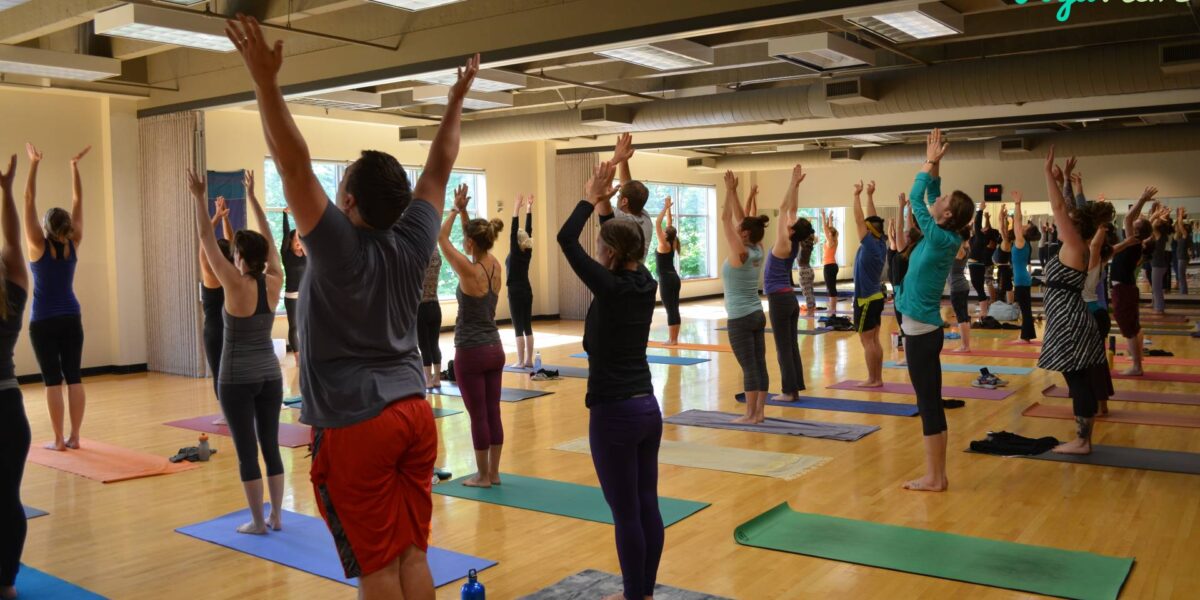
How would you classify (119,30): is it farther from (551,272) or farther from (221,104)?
(551,272)

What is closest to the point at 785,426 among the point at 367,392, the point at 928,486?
the point at 928,486

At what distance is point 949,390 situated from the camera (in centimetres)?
783

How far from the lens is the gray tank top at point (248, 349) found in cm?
400

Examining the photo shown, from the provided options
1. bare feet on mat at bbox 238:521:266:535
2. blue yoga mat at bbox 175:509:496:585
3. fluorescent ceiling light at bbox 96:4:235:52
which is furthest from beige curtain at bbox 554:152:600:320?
bare feet on mat at bbox 238:521:266:535

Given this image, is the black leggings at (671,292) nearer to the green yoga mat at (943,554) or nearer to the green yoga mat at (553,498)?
the green yoga mat at (553,498)

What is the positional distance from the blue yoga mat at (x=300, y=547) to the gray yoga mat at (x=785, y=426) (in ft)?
9.65

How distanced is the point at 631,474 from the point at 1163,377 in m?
7.20

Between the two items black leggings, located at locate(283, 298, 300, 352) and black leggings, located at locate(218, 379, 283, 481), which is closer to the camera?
black leggings, located at locate(218, 379, 283, 481)

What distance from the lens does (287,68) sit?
26.9ft

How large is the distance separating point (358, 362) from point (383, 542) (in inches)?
14.6

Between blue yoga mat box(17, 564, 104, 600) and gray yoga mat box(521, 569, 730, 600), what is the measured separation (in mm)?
1692

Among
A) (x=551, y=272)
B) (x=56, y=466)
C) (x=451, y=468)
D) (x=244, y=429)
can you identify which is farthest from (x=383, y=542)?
(x=551, y=272)

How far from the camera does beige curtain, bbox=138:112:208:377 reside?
30.7ft

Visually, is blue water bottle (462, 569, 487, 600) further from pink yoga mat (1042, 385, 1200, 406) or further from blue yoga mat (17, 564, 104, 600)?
pink yoga mat (1042, 385, 1200, 406)
